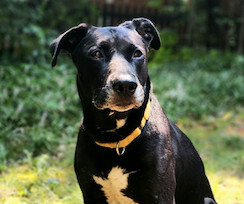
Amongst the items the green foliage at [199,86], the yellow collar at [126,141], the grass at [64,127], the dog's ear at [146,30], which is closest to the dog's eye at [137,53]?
the dog's ear at [146,30]

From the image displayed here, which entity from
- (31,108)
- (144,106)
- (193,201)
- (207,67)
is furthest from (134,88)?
(207,67)

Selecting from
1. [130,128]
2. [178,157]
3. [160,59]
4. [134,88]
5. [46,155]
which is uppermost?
[134,88]

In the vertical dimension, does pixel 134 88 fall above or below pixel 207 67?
above

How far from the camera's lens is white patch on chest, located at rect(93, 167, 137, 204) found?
2.45 meters

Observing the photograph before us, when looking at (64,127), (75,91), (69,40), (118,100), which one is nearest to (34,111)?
(64,127)

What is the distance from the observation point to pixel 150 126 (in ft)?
8.38

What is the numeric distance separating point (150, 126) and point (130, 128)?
5.3 inches

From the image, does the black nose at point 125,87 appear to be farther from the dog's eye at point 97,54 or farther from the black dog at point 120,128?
the dog's eye at point 97,54

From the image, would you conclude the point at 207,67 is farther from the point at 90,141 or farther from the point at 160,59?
the point at 90,141

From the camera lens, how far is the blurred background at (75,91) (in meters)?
4.10

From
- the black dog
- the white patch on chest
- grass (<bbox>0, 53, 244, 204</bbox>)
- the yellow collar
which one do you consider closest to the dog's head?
the black dog

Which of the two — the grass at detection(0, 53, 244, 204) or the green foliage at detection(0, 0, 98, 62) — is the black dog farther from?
the green foliage at detection(0, 0, 98, 62)

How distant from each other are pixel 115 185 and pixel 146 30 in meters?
1.18

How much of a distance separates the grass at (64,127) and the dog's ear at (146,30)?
1.65 metres
